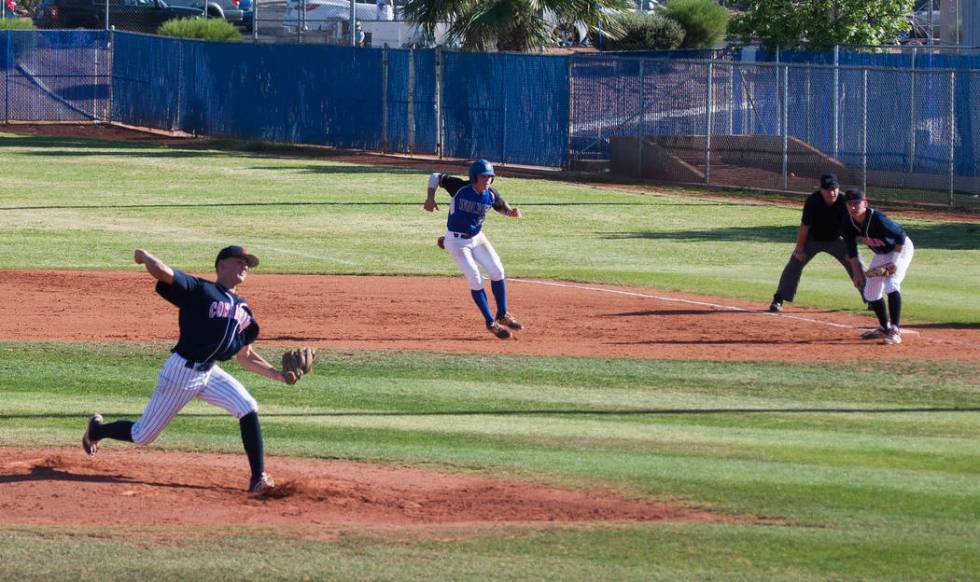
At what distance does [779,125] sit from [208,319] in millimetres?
26699

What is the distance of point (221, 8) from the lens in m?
57.0

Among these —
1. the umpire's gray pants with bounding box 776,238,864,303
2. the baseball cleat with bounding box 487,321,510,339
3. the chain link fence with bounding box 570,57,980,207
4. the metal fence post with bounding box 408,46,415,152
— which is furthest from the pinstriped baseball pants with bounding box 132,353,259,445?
the metal fence post with bounding box 408,46,415,152

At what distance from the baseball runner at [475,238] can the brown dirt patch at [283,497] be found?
555 centimetres

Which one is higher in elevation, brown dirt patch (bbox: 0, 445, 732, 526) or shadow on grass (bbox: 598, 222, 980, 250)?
shadow on grass (bbox: 598, 222, 980, 250)

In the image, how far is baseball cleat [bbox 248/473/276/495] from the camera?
9.01 m

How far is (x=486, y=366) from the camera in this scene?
45.0 ft

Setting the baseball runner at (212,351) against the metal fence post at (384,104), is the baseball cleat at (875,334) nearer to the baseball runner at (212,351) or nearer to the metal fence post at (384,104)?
the baseball runner at (212,351)

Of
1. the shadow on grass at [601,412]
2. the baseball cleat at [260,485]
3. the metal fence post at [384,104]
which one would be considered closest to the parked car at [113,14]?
the metal fence post at [384,104]

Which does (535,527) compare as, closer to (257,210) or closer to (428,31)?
(257,210)

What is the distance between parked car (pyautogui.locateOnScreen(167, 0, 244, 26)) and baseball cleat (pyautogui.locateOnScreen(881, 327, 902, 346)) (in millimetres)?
43327

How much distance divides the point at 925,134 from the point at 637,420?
72.1 ft

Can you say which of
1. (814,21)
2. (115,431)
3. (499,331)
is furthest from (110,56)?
(115,431)

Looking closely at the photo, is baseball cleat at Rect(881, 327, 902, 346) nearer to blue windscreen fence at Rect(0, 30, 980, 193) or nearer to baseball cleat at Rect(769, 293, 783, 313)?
baseball cleat at Rect(769, 293, 783, 313)

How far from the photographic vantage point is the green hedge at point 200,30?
46.2m
